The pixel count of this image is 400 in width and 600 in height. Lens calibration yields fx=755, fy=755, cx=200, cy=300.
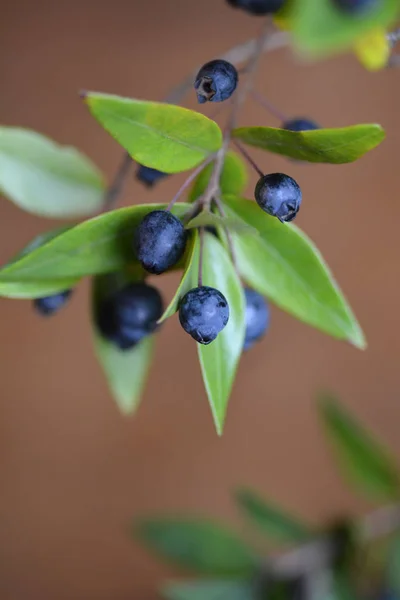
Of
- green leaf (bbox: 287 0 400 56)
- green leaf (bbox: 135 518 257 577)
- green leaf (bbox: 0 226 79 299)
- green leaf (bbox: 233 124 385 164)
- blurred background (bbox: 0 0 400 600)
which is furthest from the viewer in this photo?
blurred background (bbox: 0 0 400 600)

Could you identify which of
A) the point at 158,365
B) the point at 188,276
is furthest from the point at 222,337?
the point at 158,365

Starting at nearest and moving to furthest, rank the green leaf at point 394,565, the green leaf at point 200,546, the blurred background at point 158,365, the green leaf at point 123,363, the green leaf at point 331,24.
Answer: the green leaf at point 331,24 → the green leaf at point 123,363 → the green leaf at point 394,565 → the green leaf at point 200,546 → the blurred background at point 158,365

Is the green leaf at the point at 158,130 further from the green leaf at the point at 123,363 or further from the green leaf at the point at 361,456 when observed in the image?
the green leaf at the point at 361,456

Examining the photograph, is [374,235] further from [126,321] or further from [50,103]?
[126,321]

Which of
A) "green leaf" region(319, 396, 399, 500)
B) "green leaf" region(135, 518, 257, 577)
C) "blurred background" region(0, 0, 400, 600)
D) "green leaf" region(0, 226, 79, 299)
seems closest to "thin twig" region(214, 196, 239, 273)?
"green leaf" region(0, 226, 79, 299)

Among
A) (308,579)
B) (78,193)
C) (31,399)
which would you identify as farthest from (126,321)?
(31,399)

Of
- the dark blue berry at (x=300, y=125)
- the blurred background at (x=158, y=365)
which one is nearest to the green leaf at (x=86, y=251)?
the dark blue berry at (x=300, y=125)

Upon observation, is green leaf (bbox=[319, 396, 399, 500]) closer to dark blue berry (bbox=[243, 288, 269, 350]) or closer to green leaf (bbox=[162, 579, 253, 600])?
green leaf (bbox=[162, 579, 253, 600])
